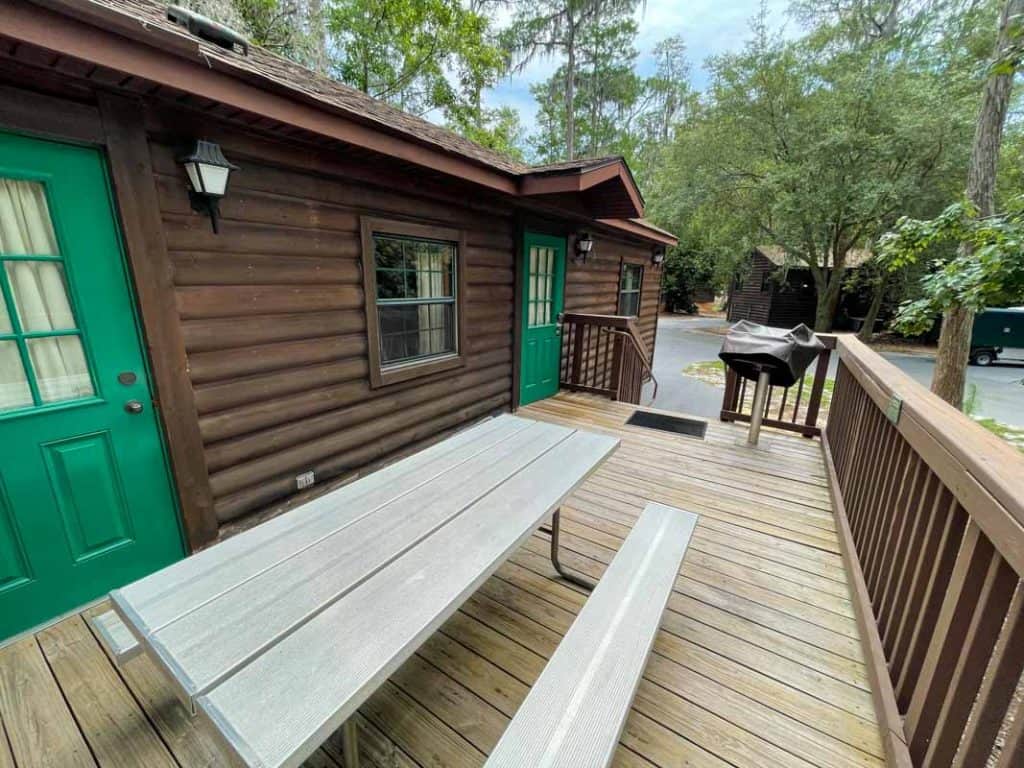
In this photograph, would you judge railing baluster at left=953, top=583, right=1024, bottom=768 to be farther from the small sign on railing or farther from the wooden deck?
the small sign on railing

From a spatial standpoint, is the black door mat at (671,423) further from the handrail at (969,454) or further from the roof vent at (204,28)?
the roof vent at (204,28)

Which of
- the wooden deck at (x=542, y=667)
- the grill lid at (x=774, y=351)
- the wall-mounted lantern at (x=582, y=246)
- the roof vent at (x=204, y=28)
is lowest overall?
the wooden deck at (x=542, y=667)

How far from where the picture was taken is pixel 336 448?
2.76 metres

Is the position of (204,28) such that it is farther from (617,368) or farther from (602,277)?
(602,277)

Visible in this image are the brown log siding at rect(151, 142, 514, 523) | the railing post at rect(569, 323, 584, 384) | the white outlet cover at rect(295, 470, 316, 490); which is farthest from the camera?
the railing post at rect(569, 323, 584, 384)

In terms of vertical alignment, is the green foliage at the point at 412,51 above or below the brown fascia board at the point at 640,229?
above

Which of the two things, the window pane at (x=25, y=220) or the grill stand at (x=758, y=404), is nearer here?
the window pane at (x=25, y=220)

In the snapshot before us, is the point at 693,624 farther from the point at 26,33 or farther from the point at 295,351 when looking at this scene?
the point at 26,33

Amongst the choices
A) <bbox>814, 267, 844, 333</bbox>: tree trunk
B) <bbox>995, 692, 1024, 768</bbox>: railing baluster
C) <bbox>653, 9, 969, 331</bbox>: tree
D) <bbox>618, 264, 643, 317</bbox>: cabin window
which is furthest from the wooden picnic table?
<bbox>814, 267, 844, 333</bbox>: tree trunk

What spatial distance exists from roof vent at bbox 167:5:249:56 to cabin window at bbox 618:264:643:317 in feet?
18.4

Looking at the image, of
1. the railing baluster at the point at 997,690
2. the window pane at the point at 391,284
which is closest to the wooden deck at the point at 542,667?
the railing baluster at the point at 997,690

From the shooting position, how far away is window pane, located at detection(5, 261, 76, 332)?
1.55 metres

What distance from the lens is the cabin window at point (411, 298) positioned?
9.30 ft

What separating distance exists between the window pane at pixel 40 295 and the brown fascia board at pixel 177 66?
2.49 ft
